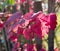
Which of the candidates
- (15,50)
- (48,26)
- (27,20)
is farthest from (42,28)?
(15,50)

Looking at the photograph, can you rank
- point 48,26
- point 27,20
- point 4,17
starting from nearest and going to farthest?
point 27,20 → point 48,26 → point 4,17

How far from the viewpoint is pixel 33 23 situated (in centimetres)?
101

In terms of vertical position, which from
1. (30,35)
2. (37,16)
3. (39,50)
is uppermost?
(37,16)

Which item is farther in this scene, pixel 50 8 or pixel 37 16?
pixel 50 8

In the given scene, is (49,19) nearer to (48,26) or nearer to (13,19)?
(48,26)

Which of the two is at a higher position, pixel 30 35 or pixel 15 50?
pixel 30 35

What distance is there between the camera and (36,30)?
1.03 m

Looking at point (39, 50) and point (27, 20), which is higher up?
point (27, 20)

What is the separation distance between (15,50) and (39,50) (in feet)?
0.46

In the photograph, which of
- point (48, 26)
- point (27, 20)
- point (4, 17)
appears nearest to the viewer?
point (27, 20)

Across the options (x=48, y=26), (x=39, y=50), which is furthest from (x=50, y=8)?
(x=39, y=50)

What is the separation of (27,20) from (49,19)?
13 cm

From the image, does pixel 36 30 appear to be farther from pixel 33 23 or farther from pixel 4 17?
pixel 4 17

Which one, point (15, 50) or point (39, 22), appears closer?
point (39, 22)
